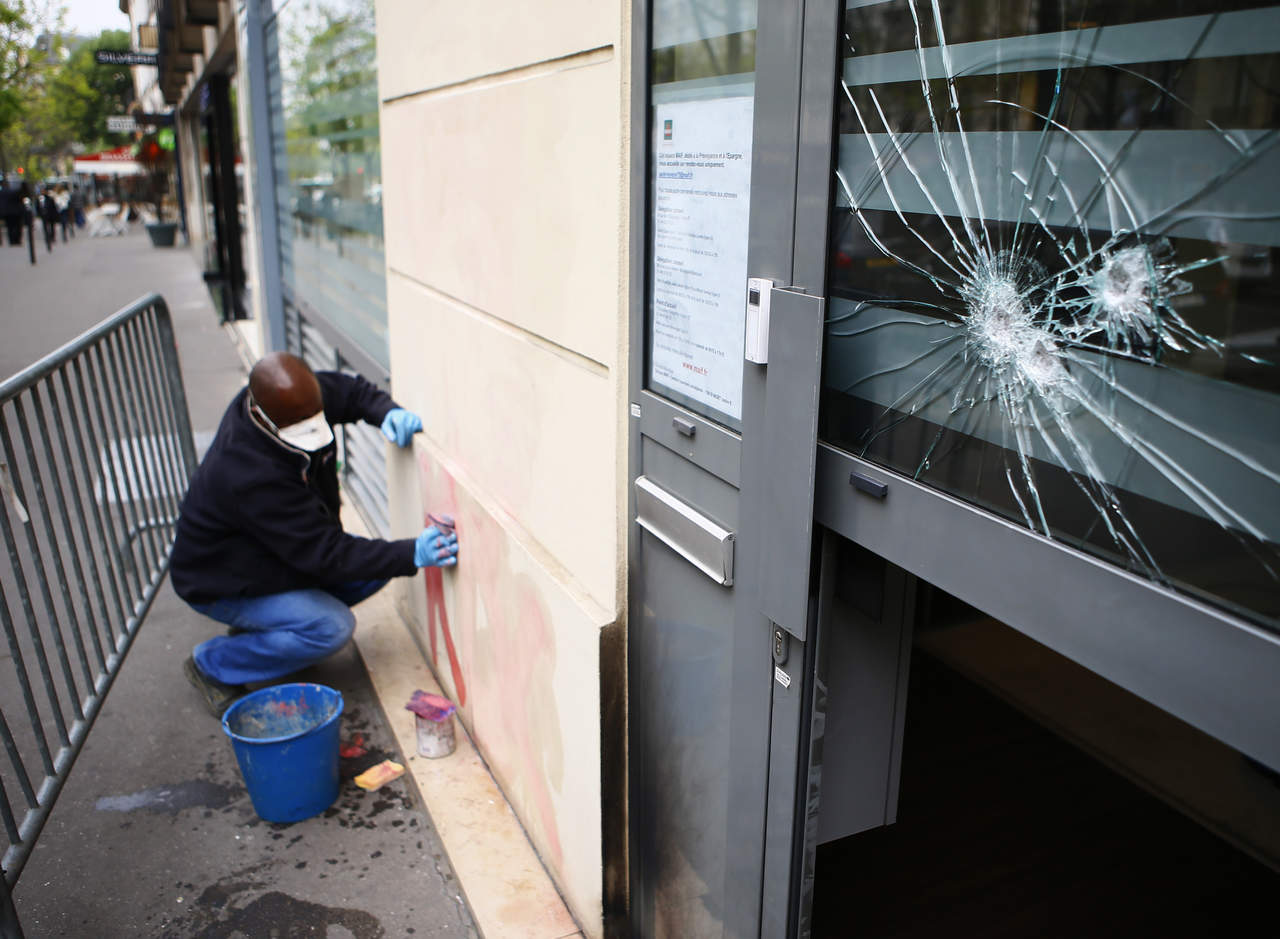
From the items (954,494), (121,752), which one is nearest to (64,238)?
(121,752)

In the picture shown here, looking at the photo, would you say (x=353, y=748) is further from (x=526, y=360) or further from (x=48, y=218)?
(x=48, y=218)

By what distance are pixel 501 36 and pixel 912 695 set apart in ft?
9.11

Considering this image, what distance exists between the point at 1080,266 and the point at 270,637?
11.3 ft

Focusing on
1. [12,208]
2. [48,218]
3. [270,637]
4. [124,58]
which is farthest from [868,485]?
[48,218]

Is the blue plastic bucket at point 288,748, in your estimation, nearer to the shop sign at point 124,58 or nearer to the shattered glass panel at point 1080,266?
the shattered glass panel at point 1080,266

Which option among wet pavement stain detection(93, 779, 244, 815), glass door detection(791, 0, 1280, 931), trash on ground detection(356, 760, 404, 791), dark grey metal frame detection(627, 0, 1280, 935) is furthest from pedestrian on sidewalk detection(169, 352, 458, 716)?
glass door detection(791, 0, 1280, 931)

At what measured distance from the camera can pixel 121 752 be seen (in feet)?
12.3

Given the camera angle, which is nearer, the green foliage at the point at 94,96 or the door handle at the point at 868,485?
the door handle at the point at 868,485

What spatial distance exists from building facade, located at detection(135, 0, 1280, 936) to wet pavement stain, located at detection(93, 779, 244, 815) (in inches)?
33.6

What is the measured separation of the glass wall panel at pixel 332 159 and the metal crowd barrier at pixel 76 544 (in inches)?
41.3

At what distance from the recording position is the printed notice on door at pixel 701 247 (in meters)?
1.85

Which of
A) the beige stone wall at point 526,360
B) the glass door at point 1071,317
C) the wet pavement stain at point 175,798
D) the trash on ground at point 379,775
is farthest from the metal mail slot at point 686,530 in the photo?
the wet pavement stain at point 175,798

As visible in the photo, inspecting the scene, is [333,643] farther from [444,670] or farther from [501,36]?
[501,36]

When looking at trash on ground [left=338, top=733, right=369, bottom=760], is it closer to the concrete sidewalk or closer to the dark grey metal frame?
the concrete sidewalk
